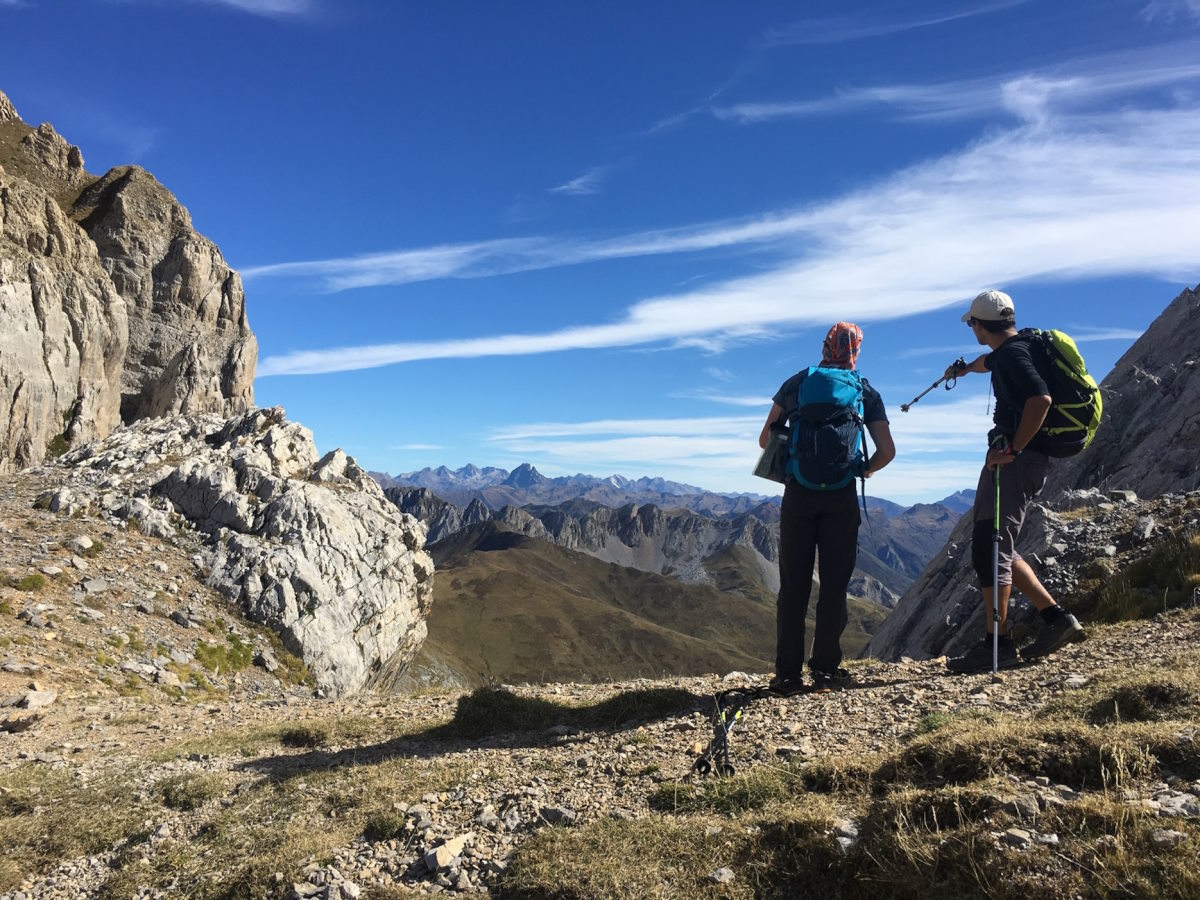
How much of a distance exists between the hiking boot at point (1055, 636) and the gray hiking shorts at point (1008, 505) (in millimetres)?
883

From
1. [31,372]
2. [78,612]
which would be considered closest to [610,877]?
[78,612]

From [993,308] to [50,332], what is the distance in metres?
61.4

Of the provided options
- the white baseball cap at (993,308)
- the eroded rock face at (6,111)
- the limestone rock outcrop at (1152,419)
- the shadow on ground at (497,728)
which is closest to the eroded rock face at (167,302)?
the eroded rock face at (6,111)

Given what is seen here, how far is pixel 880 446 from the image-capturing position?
9.01m

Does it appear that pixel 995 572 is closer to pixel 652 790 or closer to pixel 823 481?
pixel 823 481

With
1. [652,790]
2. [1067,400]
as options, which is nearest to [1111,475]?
[1067,400]

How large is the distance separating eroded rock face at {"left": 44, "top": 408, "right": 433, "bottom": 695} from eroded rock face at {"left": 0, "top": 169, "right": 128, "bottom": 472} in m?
11.4

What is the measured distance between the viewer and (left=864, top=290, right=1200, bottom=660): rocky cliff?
51.5 ft

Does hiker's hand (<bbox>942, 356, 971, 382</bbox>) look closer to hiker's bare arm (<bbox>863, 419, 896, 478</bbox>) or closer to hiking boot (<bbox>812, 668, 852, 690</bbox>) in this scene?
hiker's bare arm (<bbox>863, 419, 896, 478</bbox>)

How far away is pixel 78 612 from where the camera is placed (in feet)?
61.5

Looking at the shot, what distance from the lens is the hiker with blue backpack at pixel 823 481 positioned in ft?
29.1

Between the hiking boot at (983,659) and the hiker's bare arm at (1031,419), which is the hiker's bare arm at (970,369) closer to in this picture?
the hiker's bare arm at (1031,419)

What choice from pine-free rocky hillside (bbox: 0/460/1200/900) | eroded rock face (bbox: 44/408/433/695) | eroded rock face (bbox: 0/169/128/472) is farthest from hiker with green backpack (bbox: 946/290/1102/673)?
eroded rock face (bbox: 0/169/128/472)

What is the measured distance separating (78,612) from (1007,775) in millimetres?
22457
